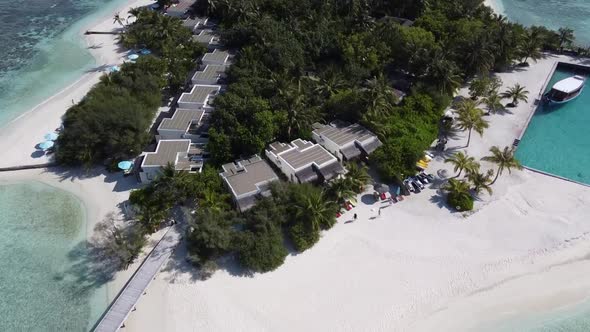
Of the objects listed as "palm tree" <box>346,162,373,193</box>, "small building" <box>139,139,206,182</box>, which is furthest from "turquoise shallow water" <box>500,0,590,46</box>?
"small building" <box>139,139,206,182</box>

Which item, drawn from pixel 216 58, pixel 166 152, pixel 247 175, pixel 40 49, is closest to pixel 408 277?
pixel 247 175

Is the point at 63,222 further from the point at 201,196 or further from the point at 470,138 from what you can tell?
the point at 470,138

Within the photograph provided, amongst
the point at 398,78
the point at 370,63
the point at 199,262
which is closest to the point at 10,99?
the point at 199,262

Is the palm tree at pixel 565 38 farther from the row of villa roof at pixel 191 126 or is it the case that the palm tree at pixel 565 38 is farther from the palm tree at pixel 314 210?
the palm tree at pixel 314 210

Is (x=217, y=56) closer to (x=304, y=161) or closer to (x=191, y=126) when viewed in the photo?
(x=191, y=126)

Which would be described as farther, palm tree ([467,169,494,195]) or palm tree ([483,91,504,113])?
palm tree ([483,91,504,113])

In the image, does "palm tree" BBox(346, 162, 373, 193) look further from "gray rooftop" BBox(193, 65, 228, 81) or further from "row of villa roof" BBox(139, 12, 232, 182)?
"gray rooftop" BBox(193, 65, 228, 81)

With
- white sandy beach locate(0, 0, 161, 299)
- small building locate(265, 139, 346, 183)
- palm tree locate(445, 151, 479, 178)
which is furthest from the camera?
white sandy beach locate(0, 0, 161, 299)
